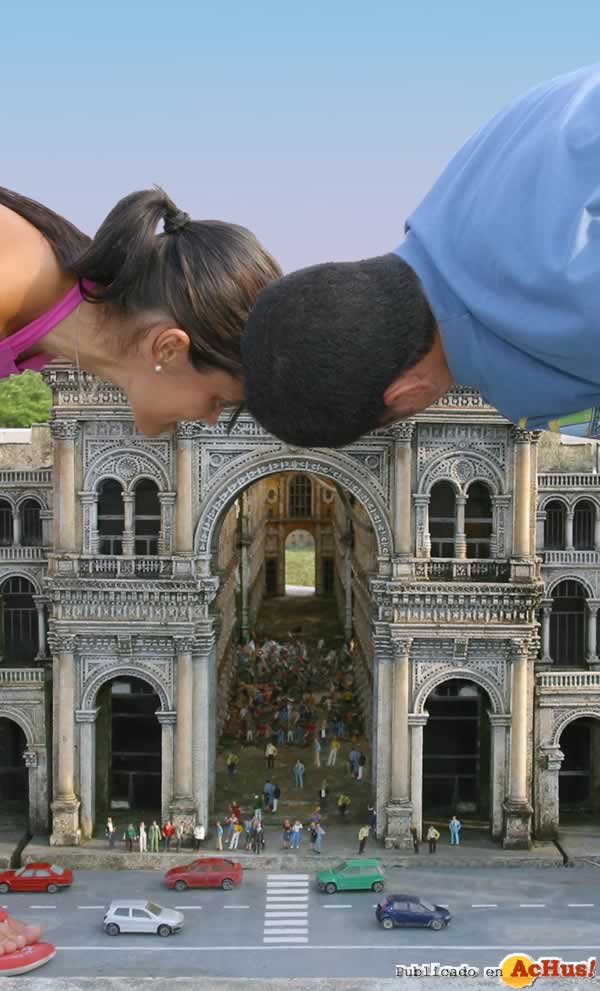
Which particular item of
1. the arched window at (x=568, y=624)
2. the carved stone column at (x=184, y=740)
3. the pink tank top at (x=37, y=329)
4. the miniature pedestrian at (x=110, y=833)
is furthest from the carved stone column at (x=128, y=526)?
the pink tank top at (x=37, y=329)

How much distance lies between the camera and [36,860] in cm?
3950

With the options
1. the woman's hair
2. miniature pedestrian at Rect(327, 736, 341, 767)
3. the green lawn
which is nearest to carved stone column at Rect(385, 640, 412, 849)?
miniature pedestrian at Rect(327, 736, 341, 767)

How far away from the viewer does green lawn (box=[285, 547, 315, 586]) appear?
380 ft

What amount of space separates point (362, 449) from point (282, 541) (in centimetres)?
5608

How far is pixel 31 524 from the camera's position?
4409cm

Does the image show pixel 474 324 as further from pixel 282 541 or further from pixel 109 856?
pixel 282 541

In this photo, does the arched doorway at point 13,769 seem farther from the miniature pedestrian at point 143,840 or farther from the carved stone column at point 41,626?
the miniature pedestrian at point 143,840

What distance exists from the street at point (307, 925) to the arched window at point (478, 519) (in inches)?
410

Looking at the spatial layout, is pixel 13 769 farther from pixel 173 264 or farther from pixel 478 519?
pixel 173 264

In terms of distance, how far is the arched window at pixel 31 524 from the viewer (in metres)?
43.8

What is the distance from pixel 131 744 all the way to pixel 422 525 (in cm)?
1269

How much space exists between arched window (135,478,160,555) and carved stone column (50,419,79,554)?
2146mm

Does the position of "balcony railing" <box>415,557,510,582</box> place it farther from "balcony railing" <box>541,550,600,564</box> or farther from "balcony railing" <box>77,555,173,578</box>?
"balcony railing" <box>77,555,173,578</box>

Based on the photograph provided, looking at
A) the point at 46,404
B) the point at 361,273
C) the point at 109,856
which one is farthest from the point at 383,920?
the point at 46,404
